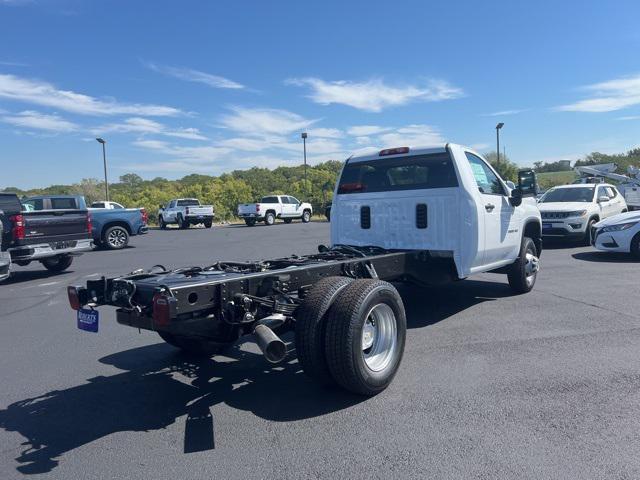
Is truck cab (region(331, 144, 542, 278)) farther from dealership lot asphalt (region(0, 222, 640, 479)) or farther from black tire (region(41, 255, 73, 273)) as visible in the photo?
black tire (region(41, 255, 73, 273))

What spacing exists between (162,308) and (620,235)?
36.9ft

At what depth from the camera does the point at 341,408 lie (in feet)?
13.5

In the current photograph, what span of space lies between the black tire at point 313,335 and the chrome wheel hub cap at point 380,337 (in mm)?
489

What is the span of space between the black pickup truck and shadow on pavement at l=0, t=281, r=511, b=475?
690 cm

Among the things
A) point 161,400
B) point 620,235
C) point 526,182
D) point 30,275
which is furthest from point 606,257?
point 30,275

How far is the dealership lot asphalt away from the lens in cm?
327

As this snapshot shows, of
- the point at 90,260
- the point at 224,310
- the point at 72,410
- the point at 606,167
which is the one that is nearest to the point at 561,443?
the point at 224,310

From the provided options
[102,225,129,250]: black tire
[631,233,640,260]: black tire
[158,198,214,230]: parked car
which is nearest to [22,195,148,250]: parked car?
[102,225,129,250]: black tire

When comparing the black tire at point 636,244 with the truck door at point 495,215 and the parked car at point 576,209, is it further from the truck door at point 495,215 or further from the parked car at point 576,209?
the truck door at point 495,215

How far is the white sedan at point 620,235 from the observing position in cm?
1159

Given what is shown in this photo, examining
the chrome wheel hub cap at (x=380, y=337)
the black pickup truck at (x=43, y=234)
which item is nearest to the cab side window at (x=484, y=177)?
the chrome wheel hub cap at (x=380, y=337)

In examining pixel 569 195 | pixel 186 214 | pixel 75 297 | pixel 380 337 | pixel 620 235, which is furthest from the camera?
pixel 186 214

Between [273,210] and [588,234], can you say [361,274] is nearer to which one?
[588,234]

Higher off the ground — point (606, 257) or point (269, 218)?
point (269, 218)
